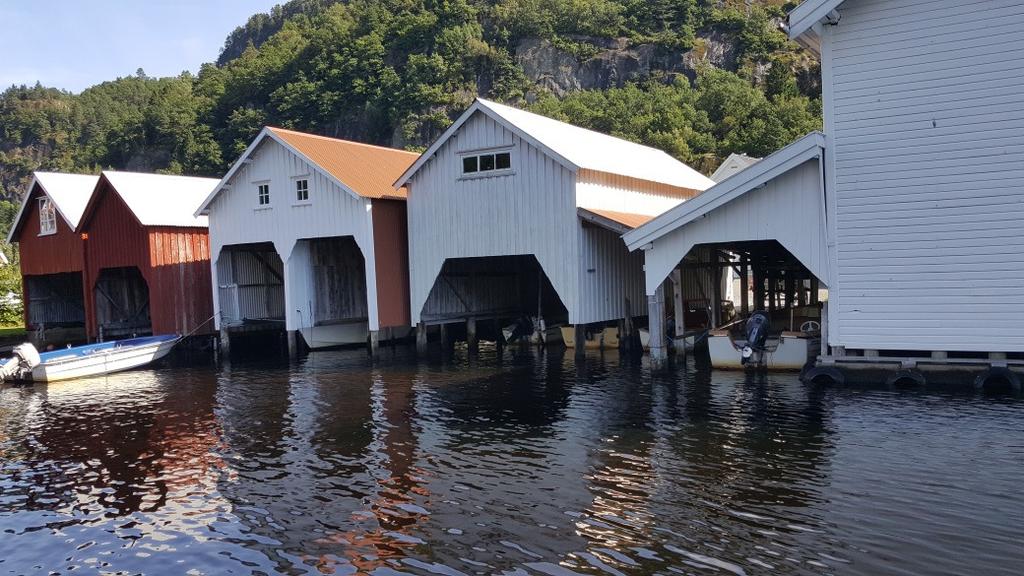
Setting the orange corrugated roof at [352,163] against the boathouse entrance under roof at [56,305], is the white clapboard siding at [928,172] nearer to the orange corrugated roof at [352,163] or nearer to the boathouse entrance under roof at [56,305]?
the orange corrugated roof at [352,163]

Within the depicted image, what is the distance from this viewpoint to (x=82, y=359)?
27.9 m

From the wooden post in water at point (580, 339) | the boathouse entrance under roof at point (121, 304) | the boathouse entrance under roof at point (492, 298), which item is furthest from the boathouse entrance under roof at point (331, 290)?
the wooden post in water at point (580, 339)

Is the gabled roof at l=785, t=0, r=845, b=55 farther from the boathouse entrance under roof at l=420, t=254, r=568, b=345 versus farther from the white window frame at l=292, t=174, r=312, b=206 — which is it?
the white window frame at l=292, t=174, r=312, b=206

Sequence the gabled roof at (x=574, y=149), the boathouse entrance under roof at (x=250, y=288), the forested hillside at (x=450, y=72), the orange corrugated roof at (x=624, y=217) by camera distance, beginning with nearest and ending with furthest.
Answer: the orange corrugated roof at (x=624, y=217) < the gabled roof at (x=574, y=149) < the boathouse entrance under roof at (x=250, y=288) < the forested hillside at (x=450, y=72)

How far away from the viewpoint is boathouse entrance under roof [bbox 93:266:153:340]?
36.6 metres

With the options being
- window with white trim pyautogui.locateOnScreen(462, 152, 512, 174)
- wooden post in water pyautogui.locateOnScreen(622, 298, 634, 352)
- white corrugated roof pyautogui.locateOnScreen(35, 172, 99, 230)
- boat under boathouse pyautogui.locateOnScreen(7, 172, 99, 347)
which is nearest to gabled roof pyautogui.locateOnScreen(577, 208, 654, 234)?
window with white trim pyautogui.locateOnScreen(462, 152, 512, 174)

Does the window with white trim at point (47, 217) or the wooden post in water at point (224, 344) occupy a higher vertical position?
the window with white trim at point (47, 217)

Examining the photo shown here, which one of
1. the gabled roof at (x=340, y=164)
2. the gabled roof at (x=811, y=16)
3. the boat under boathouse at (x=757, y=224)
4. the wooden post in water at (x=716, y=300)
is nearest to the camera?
the gabled roof at (x=811, y=16)

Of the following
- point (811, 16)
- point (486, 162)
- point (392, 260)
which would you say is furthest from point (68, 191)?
point (811, 16)

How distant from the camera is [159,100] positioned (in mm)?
111875

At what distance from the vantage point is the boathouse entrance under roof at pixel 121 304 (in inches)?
1441

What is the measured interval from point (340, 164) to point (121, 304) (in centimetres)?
1501

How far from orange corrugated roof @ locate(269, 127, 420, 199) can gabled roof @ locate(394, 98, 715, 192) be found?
145 centimetres

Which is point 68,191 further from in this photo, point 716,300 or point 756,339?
point 756,339
